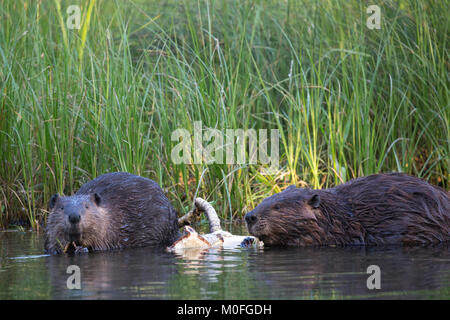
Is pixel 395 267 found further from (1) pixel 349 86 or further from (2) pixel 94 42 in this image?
(2) pixel 94 42

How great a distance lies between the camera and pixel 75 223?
5.87 metres

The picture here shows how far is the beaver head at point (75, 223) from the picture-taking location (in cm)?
588

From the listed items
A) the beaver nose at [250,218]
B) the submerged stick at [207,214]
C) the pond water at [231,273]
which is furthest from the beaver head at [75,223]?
the beaver nose at [250,218]

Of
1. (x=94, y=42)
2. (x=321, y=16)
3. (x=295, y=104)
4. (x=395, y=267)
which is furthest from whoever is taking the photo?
(x=321, y=16)

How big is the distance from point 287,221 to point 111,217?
148cm

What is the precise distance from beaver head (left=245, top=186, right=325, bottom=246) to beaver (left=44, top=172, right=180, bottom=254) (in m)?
0.91

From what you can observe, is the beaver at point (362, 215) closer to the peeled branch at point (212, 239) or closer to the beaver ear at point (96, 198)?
the peeled branch at point (212, 239)

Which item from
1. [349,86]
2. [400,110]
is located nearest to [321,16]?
[349,86]

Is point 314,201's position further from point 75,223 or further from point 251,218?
point 75,223

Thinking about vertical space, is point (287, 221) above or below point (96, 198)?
below

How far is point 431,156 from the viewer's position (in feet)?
26.0

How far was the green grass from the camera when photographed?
291 inches

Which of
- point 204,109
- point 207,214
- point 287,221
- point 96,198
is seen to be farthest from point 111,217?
point 204,109
